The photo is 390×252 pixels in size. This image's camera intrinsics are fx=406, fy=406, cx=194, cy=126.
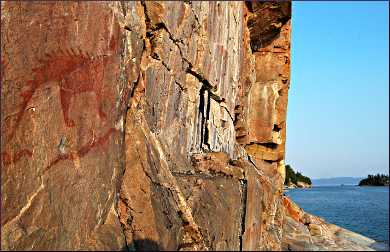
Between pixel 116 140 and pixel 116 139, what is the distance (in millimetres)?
28

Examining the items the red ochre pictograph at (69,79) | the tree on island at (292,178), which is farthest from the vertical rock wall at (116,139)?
the tree on island at (292,178)

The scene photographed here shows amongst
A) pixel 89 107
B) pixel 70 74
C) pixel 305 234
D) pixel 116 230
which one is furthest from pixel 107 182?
pixel 305 234

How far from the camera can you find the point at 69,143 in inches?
379

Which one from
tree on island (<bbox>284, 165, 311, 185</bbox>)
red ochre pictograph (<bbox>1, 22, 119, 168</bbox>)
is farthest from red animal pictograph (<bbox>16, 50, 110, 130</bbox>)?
tree on island (<bbox>284, 165, 311, 185</bbox>)

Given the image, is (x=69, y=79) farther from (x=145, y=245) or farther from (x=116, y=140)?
(x=145, y=245)

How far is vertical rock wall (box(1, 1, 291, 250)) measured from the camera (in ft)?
Answer: 28.9

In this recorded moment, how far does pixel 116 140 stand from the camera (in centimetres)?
1080

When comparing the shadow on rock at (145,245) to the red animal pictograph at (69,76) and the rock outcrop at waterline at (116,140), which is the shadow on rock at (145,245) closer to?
the rock outcrop at waterline at (116,140)

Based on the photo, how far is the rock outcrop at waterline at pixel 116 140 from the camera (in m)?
8.80

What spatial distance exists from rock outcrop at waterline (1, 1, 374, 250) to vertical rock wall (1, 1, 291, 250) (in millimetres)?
29

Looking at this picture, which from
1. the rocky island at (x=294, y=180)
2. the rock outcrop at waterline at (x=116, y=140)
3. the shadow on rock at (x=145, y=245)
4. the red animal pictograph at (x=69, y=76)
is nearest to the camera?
the rock outcrop at waterline at (x=116, y=140)

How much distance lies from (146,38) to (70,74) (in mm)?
4273

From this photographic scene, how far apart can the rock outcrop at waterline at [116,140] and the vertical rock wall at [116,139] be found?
0.03 m

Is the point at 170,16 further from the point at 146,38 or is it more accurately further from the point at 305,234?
the point at 305,234
